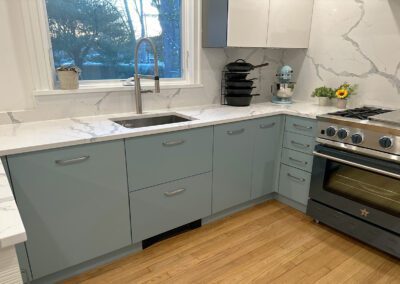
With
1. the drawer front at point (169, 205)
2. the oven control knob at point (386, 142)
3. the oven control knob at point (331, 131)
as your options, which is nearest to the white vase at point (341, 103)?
the oven control knob at point (331, 131)

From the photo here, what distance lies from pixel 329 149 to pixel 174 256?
1358mm

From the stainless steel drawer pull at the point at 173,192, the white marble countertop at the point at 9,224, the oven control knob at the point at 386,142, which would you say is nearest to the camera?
the white marble countertop at the point at 9,224

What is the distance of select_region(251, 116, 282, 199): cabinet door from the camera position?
2432mm

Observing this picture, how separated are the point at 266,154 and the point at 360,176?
75cm

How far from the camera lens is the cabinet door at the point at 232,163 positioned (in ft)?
7.25

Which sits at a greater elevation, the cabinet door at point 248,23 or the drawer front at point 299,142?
the cabinet door at point 248,23

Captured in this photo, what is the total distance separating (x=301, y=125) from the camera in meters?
2.39

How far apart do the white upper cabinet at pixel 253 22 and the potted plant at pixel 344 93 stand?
60 cm

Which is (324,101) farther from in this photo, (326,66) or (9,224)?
(9,224)

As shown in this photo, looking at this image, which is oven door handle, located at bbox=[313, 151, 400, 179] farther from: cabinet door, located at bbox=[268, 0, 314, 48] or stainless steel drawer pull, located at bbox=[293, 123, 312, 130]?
cabinet door, located at bbox=[268, 0, 314, 48]

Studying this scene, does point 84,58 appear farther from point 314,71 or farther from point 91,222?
point 314,71

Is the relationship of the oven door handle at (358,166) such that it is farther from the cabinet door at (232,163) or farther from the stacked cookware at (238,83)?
the stacked cookware at (238,83)

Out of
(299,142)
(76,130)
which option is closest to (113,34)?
(76,130)

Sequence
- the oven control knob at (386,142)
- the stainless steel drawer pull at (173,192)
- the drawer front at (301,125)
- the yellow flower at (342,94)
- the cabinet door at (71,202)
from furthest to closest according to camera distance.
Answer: the yellow flower at (342,94)
the drawer front at (301,125)
the stainless steel drawer pull at (173,192)
the oven control knob at (386,142)
the cabinet door at (71,202)
